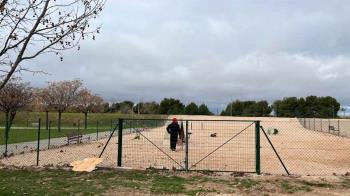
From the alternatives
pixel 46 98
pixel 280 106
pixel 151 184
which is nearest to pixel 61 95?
pixel 46 98

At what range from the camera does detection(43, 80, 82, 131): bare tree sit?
209 ft

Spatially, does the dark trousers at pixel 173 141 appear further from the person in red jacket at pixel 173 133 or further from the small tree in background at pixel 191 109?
the small tree in background at pixel 191 109

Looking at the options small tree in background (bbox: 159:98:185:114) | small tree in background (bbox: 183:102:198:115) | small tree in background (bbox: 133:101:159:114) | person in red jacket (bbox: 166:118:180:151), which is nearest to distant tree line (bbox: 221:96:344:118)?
small tree in background (bbox: 183:102:198:115)

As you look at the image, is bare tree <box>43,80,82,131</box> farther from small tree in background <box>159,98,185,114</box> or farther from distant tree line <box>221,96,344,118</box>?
small tree in background <box>159,98,185,114</box>

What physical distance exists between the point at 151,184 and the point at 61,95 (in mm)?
53174

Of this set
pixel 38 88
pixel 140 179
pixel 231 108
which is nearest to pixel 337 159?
pixel 140 179

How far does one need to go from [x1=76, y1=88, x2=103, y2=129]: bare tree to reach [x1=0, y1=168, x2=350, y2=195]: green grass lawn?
53.0 metres

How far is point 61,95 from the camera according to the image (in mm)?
64250

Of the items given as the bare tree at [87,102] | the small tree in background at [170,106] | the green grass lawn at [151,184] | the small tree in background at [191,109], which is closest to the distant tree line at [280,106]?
the small tree in background at [191,109]

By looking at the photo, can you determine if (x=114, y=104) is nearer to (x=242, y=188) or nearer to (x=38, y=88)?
(x=38, y=88)

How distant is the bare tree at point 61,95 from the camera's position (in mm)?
63688

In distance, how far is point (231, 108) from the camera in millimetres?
112188

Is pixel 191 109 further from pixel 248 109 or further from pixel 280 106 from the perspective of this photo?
pixel 280 106

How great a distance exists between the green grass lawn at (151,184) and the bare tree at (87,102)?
174ft
